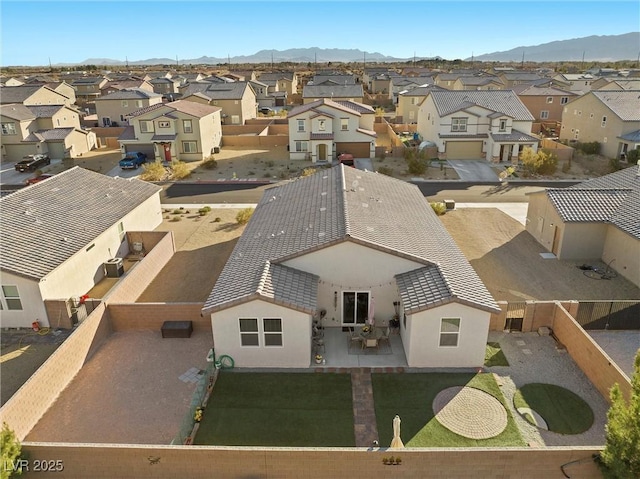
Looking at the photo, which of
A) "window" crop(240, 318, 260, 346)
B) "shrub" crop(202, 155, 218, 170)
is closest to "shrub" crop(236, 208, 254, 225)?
"shrub" crop(202, 155, 218, 170)

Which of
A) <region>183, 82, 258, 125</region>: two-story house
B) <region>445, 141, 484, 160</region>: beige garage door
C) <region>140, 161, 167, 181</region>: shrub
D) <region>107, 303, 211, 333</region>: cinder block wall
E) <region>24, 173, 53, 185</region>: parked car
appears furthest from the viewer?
<region>183, 82, 258, 125</region>: two-story house

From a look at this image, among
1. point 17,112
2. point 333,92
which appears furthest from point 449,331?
point 333,92

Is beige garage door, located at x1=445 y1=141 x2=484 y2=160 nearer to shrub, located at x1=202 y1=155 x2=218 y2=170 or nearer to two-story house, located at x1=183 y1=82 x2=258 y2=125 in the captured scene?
shrub, located at x1=202 y1=155 x2=218 y2=170

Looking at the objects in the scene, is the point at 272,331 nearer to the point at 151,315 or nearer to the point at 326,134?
the point at 151,315

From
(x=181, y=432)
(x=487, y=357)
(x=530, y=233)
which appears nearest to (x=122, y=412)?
(x=181, y=432)

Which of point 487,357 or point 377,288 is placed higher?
point 377,288

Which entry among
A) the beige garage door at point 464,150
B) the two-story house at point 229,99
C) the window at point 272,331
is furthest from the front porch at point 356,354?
the two-story house at point 229,99

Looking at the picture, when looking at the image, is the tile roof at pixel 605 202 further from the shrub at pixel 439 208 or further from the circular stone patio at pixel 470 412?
the circular stone patio at pixel 470 412

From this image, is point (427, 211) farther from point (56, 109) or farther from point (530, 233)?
point (56, 109)
